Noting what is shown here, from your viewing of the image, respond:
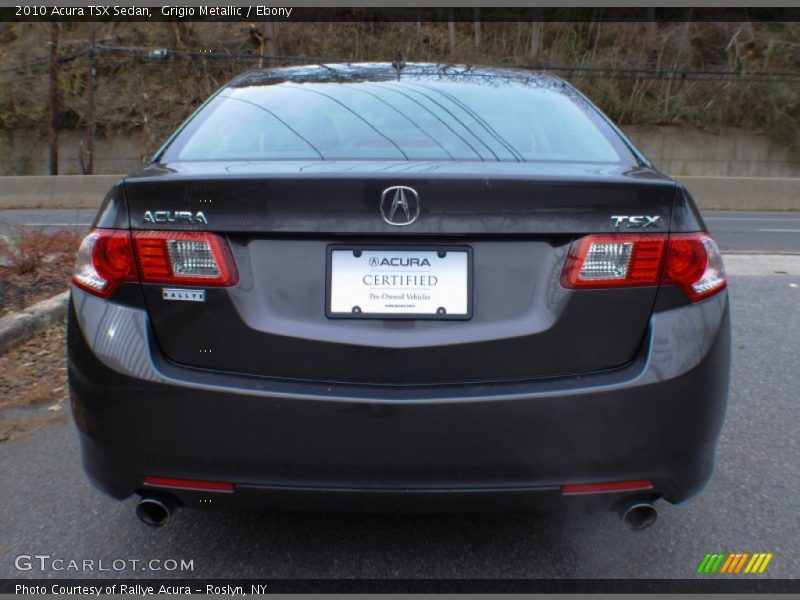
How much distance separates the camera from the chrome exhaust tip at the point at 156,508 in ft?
7.05

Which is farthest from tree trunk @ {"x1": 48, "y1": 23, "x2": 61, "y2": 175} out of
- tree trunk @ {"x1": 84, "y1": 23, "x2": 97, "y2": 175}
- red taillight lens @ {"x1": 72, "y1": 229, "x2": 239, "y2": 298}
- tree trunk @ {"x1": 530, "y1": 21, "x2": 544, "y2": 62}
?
red taillight lens @ {"x1": 72, "y1": 229, "x2": 239, "y2": 298}

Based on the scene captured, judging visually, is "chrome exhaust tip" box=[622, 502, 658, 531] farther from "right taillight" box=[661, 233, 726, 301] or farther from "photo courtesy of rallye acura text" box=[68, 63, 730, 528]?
"right taillight" box=[661, 233, 726, 301]

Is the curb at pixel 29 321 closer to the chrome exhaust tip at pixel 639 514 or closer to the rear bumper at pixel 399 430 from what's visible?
the rear bumper at pixel 399 430

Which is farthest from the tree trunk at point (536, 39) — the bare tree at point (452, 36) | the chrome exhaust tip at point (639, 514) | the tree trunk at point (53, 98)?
the chrome exhaust tip at point (639, 514)

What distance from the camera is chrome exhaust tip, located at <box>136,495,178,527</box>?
2.15 m

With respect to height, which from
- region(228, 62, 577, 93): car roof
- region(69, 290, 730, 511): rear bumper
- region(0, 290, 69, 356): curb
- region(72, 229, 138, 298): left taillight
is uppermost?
region(228, 62, 577, 93): car roof

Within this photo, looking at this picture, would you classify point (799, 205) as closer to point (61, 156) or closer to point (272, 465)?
point (272, 465)

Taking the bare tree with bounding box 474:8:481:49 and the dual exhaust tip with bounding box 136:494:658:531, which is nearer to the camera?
the dual exhaust tip with bounding box 136:494:658:531

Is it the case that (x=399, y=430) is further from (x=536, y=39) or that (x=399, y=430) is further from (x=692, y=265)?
(x=536, y=39)

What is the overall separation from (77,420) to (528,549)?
1.57 meters

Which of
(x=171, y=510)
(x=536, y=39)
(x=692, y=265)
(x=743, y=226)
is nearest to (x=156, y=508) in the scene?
(x=171, y=510)

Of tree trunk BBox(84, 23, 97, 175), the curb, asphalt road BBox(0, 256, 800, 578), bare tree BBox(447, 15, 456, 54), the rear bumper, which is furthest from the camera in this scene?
bare tree BBox(447, 15, 456, 54)

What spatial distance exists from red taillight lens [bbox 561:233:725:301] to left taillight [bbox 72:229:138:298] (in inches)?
48.7

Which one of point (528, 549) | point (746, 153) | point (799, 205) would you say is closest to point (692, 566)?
point (528, 549)
